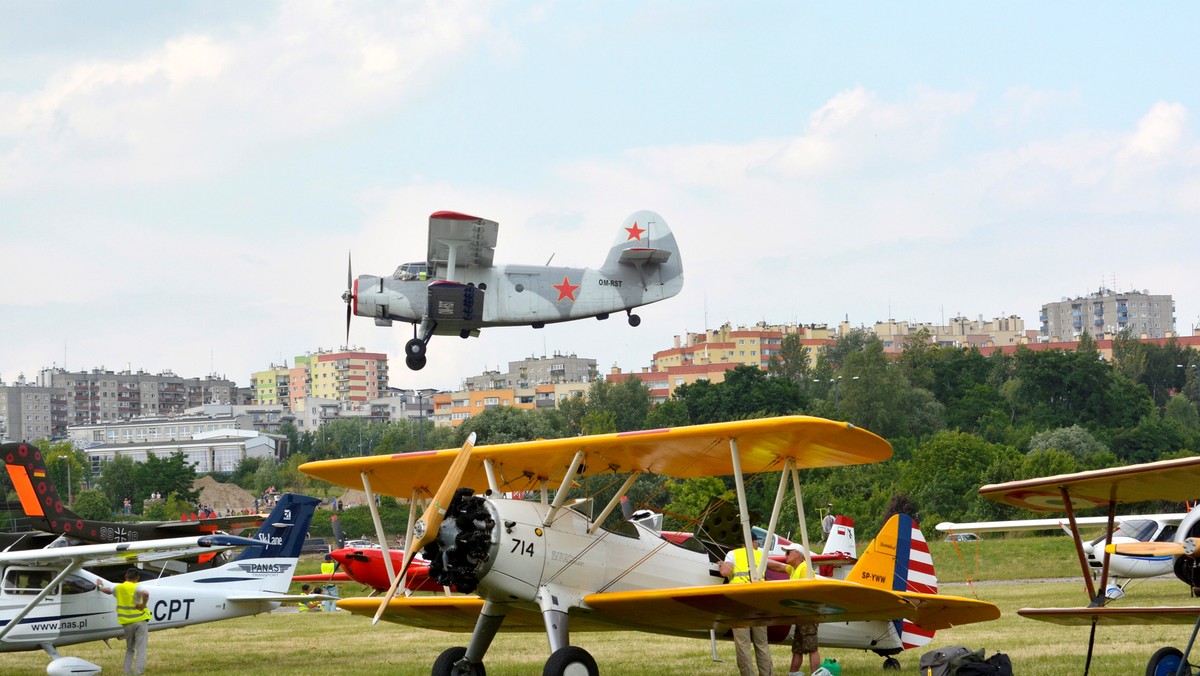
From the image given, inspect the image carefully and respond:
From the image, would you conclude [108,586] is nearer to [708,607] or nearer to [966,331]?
[708,607]

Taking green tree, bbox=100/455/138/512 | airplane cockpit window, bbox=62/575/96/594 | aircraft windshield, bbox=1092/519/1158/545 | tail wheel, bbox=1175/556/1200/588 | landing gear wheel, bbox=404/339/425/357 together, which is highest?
landing gear wheel, bbox=404/339/425/357

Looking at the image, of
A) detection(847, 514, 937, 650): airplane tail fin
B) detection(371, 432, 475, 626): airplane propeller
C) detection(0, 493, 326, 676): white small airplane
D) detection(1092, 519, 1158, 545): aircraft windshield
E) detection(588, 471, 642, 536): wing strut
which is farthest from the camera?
detection(1092, 519, 1158, 545): aircraft windshield

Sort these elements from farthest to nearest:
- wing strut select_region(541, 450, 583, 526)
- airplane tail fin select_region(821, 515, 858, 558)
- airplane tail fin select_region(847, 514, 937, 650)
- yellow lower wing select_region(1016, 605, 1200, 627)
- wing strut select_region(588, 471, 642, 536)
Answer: airplane tail fin select_region(821, 515, 858, 558)
airplane tail fin select_region(847, 514, 937, 650)
wing strut select_region(588, 471, 642, 536)
wing strut select_region(541, 450, 583, 526)
yellow lower wing select_region(1016, 605, 1200, 627)

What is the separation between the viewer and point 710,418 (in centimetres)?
8181

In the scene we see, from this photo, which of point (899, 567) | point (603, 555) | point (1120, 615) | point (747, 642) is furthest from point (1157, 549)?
point (603, 555)

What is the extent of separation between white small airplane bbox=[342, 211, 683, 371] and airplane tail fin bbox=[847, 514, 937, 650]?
13.7 metres

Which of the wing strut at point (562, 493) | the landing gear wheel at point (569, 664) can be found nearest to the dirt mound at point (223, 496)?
the wing strut at point (562, 493)

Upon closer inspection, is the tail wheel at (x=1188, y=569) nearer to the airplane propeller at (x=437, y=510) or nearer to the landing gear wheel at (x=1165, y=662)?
the landing gear wheel at (x=1165, y=662)

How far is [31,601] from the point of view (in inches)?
558

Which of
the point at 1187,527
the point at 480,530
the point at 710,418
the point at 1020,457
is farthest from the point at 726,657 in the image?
the point at 710,418

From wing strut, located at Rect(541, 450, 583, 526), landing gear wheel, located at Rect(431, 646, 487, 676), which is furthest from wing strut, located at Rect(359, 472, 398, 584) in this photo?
wing strut, located at Rect(541, 450, 583, 526)

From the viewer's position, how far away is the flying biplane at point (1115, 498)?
9.05 meters

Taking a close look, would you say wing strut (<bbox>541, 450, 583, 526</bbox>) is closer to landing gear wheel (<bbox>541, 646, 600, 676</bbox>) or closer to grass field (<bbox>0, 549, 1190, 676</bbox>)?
landing gear wheel (<bbox>541, 646, 600, 676</bbox>)

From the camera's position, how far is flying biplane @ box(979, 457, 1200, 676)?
29.7ft
